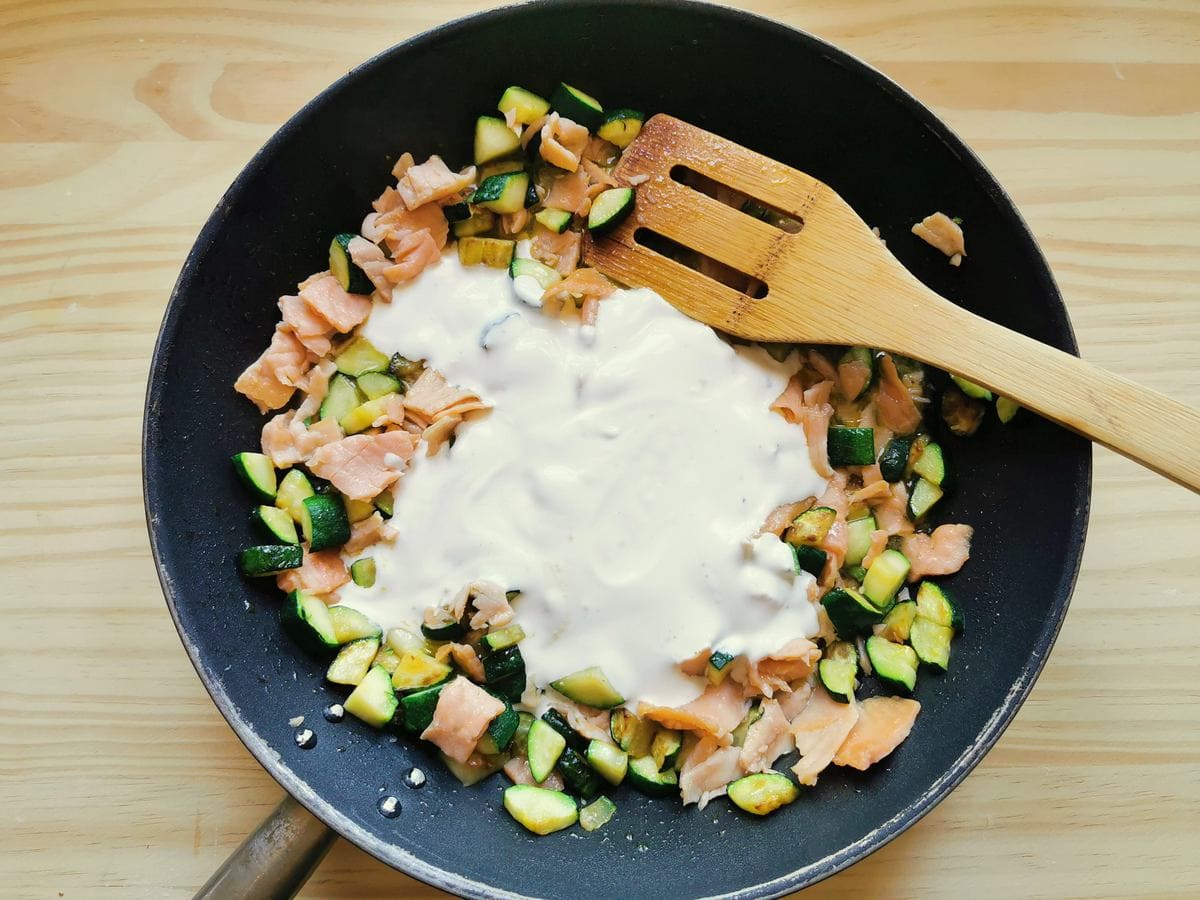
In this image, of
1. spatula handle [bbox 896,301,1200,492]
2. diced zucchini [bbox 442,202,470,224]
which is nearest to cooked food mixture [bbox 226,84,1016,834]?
diced zucchini [bbox 442,202,470,224]

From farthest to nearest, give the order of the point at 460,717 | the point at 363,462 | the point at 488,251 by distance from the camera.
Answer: the point at 488,251
the point at 363,462
the point at 460,717

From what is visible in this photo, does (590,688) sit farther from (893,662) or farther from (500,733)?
(893,662)

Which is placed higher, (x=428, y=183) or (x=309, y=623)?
(x=428, y=183)

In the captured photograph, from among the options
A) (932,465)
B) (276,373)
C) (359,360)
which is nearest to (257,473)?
(276,373)

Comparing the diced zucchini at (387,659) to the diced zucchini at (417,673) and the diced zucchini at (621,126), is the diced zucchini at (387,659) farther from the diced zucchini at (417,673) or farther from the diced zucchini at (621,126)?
the diced zucchini at (621,126)

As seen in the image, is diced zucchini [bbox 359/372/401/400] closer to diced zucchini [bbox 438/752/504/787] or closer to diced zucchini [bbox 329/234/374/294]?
diced zucchini [bbox 329/234/374/294]

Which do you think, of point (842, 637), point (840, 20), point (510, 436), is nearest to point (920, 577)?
point (842, 637)

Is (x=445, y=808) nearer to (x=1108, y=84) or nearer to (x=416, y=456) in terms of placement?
(x=416, y=456)
